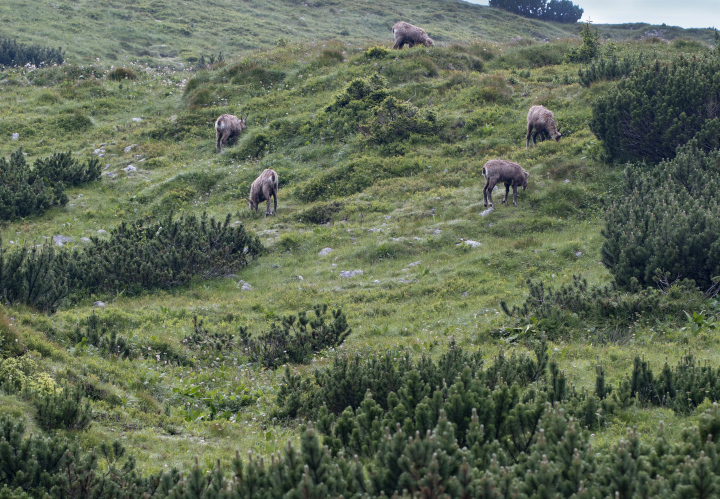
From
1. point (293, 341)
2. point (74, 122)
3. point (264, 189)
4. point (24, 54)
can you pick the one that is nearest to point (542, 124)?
point (264, 189)

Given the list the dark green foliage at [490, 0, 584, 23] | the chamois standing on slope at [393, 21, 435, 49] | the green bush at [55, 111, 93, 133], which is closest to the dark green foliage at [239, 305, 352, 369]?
the green bush at [55, 111, 93, 133]

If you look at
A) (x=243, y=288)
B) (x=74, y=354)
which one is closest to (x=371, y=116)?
(x=243, y=288)

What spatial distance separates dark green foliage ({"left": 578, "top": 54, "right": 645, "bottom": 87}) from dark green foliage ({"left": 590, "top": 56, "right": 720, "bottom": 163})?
4.88 meters

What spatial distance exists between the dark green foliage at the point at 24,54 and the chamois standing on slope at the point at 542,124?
31111mm

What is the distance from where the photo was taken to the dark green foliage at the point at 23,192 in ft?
62.9

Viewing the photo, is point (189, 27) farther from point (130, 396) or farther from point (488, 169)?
point (130, 396)

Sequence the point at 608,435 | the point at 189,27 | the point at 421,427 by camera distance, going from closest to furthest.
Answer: the point at 421,427
the point at 608,435
the point at 189,27

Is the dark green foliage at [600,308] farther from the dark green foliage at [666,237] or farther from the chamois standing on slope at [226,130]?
the chamois standing on slope at [226,130]

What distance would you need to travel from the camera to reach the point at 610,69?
24.8m

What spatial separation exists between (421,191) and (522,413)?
601 inches

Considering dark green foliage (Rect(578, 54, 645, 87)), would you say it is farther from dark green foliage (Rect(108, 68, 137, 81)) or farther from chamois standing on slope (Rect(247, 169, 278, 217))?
dark green foliage (Rect(108, 68, 137, 81))

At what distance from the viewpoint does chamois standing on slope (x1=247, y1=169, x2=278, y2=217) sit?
2019cm

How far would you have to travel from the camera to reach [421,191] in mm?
20656

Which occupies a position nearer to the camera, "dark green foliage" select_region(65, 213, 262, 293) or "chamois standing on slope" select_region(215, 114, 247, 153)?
"dark green foliage" select_region(65, 213, 262, 293)
